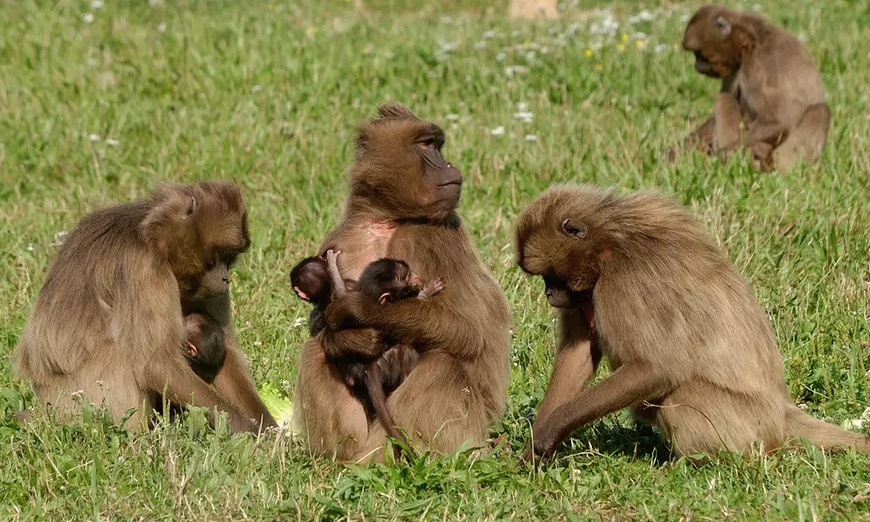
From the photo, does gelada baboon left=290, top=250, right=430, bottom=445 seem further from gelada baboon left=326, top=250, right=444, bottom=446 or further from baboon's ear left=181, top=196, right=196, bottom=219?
baboon's ear left=181, top=196, right=196, bottom=219

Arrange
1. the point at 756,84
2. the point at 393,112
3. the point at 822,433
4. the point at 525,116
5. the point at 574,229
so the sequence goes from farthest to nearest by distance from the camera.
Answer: the point at 756,84 → the point at 525,116 → the point at 393,112 → the point at 822,433 → the point at 574,229

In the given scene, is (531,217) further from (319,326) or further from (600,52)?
(600,52)

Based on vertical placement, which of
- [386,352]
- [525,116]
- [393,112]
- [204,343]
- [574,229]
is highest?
[393,112]

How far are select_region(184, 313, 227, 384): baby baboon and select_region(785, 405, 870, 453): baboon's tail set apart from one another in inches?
111

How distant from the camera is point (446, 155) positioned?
10070mm

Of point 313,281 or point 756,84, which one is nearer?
point 313,281

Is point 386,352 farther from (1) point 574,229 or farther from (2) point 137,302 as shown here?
(2) point 137,302

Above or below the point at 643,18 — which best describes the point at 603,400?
above

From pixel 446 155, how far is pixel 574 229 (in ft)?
14.4

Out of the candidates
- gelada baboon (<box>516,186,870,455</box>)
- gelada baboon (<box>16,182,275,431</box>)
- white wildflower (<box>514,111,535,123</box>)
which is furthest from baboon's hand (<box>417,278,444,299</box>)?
white wildflower (<box>514,111,535,123</box>)

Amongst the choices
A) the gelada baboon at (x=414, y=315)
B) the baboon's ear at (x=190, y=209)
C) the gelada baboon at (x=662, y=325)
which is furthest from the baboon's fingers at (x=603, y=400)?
the baboon's ear at (x=190, y=209)

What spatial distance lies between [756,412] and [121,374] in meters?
2.99

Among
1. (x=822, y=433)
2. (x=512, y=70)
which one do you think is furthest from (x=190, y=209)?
(x=512, y=70)

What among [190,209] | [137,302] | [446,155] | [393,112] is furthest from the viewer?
[446,155]
